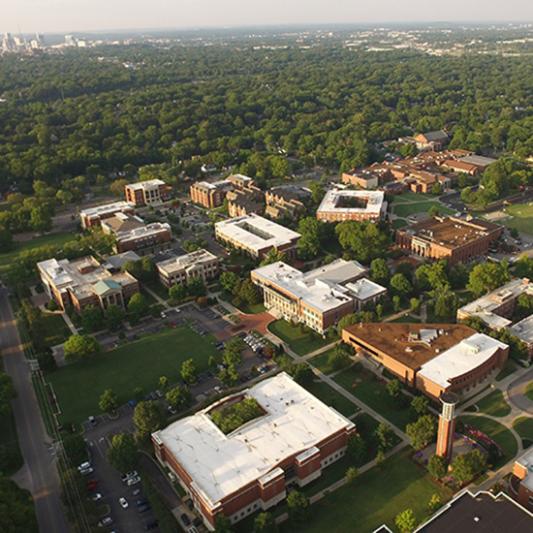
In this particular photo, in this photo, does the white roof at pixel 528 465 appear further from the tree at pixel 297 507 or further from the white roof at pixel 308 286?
the white roof at pixel 308 286

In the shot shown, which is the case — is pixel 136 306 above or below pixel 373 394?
above

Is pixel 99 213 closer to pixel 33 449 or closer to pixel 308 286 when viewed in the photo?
pixel 308 286

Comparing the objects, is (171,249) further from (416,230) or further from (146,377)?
(416,230)

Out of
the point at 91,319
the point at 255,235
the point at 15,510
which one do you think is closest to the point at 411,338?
the point at 255,235

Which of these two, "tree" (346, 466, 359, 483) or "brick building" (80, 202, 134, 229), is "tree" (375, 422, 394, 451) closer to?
"tree" (346, 466, 359, 483)

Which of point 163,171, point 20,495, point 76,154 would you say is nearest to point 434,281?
point 20,495
